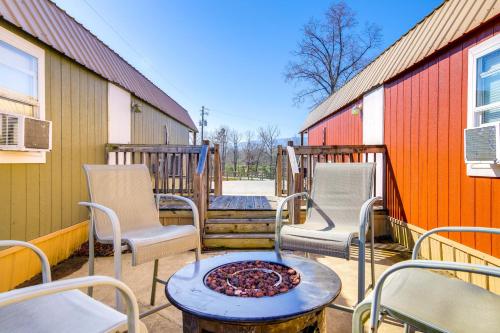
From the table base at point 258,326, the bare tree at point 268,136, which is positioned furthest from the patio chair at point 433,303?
the bare tree at point 268,136

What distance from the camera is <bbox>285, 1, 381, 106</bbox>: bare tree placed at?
16.2 m

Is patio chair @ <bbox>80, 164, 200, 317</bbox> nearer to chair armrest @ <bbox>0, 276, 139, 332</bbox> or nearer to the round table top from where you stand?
the round table top

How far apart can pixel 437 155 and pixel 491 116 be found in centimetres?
82

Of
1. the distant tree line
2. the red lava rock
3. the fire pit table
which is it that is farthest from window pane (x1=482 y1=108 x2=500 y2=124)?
the distant tree line

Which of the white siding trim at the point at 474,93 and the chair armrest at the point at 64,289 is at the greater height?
the white siding trim at the point at 474,93

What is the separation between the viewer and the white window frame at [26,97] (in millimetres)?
2744

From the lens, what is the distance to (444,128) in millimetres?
3291

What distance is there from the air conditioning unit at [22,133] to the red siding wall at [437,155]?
172 inches

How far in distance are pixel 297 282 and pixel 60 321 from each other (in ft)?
3.66

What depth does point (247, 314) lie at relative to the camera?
126 centimetres

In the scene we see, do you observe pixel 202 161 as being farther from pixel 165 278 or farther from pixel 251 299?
pixel 251 299

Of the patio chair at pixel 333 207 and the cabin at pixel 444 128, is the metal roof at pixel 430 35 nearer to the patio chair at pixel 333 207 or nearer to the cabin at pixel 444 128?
the cabin at pixel 444 128

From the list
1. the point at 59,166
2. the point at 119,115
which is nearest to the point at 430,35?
the point at 59,166

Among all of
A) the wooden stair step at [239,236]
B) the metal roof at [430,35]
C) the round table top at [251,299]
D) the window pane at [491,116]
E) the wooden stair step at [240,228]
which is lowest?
the wooden stair step at [239,236]
